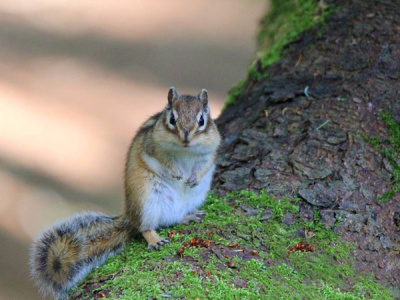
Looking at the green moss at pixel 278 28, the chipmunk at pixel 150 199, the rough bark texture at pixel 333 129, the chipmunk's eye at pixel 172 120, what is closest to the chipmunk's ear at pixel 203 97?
the chipmunk at pixel 150 199

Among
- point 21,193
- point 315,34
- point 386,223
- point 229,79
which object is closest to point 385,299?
point 386,223

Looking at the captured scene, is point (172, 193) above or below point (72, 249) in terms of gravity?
above

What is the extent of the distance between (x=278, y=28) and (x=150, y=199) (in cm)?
246

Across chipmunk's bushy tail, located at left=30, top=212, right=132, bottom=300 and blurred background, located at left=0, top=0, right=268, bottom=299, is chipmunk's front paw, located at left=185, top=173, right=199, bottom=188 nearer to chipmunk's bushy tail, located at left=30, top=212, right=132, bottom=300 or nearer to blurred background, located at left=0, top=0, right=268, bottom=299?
chipmunk's bushy tail, located at left=30, top=212, right=132, bottom=300

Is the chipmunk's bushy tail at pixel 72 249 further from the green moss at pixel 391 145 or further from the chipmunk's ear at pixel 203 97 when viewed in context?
the green moss at pixel 391 145

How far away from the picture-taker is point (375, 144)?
12.6 feet

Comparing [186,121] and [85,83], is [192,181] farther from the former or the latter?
[85,83]

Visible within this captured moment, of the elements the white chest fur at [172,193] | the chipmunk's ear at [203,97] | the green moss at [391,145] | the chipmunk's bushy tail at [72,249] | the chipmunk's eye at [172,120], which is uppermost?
the chipmunk's ear at [203,97]

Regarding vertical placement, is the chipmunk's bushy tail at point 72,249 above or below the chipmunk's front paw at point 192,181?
below

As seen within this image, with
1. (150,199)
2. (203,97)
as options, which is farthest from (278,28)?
(150,199)

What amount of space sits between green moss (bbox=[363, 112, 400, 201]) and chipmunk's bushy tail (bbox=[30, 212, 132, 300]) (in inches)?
59.1

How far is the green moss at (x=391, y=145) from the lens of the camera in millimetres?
3710

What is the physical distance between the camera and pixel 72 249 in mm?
3273

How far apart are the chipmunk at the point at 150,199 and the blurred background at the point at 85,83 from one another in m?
2.73
